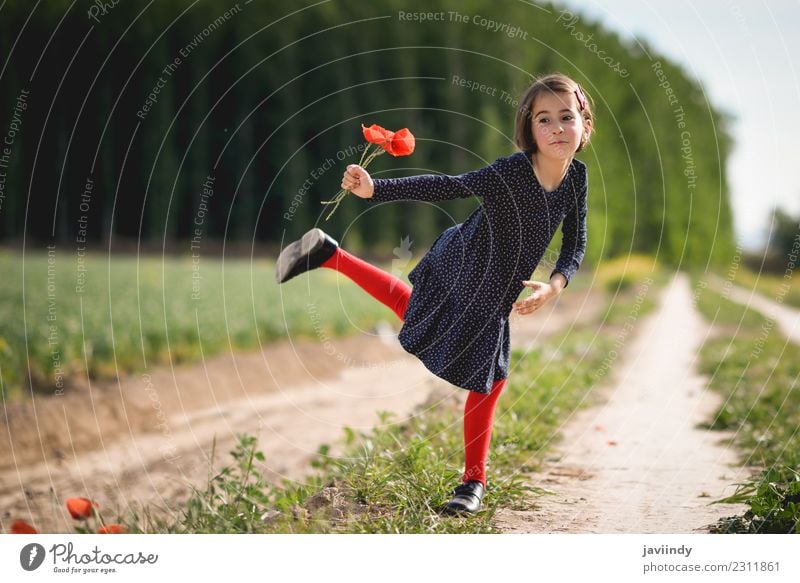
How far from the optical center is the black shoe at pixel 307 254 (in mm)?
3627

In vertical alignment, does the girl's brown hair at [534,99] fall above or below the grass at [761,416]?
above

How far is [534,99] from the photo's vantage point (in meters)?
3.48

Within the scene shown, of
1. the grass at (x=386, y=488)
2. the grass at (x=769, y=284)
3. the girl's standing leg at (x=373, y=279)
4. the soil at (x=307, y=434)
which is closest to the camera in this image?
the grass at (x=386, y=488)

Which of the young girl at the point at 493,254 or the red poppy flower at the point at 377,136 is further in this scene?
the young girl at the point at 493,254

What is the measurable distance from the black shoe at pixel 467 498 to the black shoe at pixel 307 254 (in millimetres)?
1205

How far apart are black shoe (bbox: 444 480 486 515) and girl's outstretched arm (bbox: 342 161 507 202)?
1283 millimetres

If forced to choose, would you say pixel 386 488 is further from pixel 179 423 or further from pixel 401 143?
pixel 179 423

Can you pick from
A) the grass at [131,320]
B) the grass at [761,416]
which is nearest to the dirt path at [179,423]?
the grass at [131,320]

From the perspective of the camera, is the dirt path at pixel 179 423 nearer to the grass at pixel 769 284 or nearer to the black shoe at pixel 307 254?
the black shoe at pixel 307 254

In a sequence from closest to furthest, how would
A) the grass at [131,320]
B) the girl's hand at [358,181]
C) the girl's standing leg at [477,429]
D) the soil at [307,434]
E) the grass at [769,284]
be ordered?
the girl's hand at [358,181]
the girl's standing leg at [477,429]
the soil at [307,434]
the grass at [131,320]
the grass at [769,284]

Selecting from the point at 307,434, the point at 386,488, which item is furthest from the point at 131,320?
the point at 386,488

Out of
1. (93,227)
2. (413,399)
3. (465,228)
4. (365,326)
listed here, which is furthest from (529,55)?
(93,227)

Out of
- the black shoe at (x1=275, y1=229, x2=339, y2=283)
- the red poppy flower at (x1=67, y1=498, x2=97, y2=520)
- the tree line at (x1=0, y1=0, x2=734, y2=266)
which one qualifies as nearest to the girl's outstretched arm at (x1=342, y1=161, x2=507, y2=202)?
the black shoe at (x1=275, y1=229, x2=339, y2=283)

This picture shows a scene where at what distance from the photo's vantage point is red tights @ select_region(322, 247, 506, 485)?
3594mm
